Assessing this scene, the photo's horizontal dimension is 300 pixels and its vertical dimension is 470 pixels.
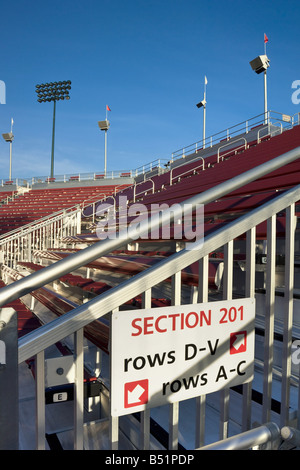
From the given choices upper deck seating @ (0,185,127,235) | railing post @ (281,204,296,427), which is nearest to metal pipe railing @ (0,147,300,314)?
railing post @ (281,204,296,427)

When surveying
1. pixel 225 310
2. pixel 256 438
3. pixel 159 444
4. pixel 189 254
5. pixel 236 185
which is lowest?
pixel 159 444

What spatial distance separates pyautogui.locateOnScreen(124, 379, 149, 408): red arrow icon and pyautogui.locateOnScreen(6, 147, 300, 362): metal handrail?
212mm

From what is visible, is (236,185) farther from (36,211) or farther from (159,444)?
(36,211)

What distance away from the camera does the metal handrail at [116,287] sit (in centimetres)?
74

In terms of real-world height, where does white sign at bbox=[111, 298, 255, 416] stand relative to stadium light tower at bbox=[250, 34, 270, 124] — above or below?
below

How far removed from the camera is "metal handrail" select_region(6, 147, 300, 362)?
74 cm

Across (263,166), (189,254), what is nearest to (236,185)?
(263,166)

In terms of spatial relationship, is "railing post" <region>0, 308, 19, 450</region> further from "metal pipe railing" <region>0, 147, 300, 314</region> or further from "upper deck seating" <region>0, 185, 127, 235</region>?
"upper deck seating" <region>0, 185, 127, 235</region>

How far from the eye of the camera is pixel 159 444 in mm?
1147

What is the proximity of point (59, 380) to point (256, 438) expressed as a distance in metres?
0.63

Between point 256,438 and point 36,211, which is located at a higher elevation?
point 36,211

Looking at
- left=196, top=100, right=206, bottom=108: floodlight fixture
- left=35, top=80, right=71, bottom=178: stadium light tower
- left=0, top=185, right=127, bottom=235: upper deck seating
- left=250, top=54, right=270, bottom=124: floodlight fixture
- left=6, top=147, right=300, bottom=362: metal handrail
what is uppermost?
left=35, top=80, right=71, bottom=178: stadium light tower

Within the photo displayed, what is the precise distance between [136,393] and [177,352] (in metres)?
0.15

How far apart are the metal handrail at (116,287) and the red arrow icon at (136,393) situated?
0.70ft
